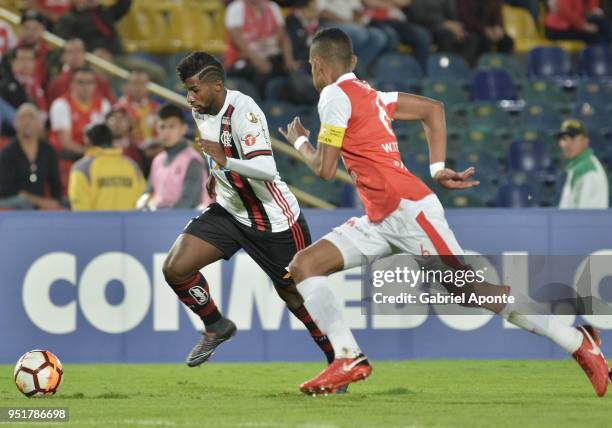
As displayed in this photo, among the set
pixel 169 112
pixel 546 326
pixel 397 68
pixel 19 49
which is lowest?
pixel 546 326

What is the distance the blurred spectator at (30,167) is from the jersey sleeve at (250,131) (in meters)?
4.77

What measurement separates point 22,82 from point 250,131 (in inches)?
266

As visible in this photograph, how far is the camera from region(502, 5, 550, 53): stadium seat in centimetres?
1830

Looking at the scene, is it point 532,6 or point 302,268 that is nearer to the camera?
point 302,268

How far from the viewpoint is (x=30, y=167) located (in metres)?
12.6

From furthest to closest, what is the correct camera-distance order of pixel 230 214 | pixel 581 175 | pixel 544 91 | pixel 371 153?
pixel 544 91
pixel 581 175
pixel 230 214
pixel 371 153

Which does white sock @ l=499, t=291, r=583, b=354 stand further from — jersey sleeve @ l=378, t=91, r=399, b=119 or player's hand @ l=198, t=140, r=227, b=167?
player's hand @ l=198, t=140, r=227, b=167

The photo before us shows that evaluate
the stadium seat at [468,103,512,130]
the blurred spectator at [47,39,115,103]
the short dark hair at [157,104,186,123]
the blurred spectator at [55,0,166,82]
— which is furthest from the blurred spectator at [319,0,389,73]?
the short dark hair at [157,104,186,123]

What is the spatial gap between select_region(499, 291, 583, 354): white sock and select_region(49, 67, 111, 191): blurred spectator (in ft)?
23.6

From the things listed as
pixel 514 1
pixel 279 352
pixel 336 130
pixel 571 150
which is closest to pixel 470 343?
pixel 279 352

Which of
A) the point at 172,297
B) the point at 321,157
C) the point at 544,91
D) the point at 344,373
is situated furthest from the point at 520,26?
the point at 344,373

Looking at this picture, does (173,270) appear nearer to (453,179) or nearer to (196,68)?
(196,68)

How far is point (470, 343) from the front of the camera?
10797mm

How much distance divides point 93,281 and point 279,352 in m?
1.66
